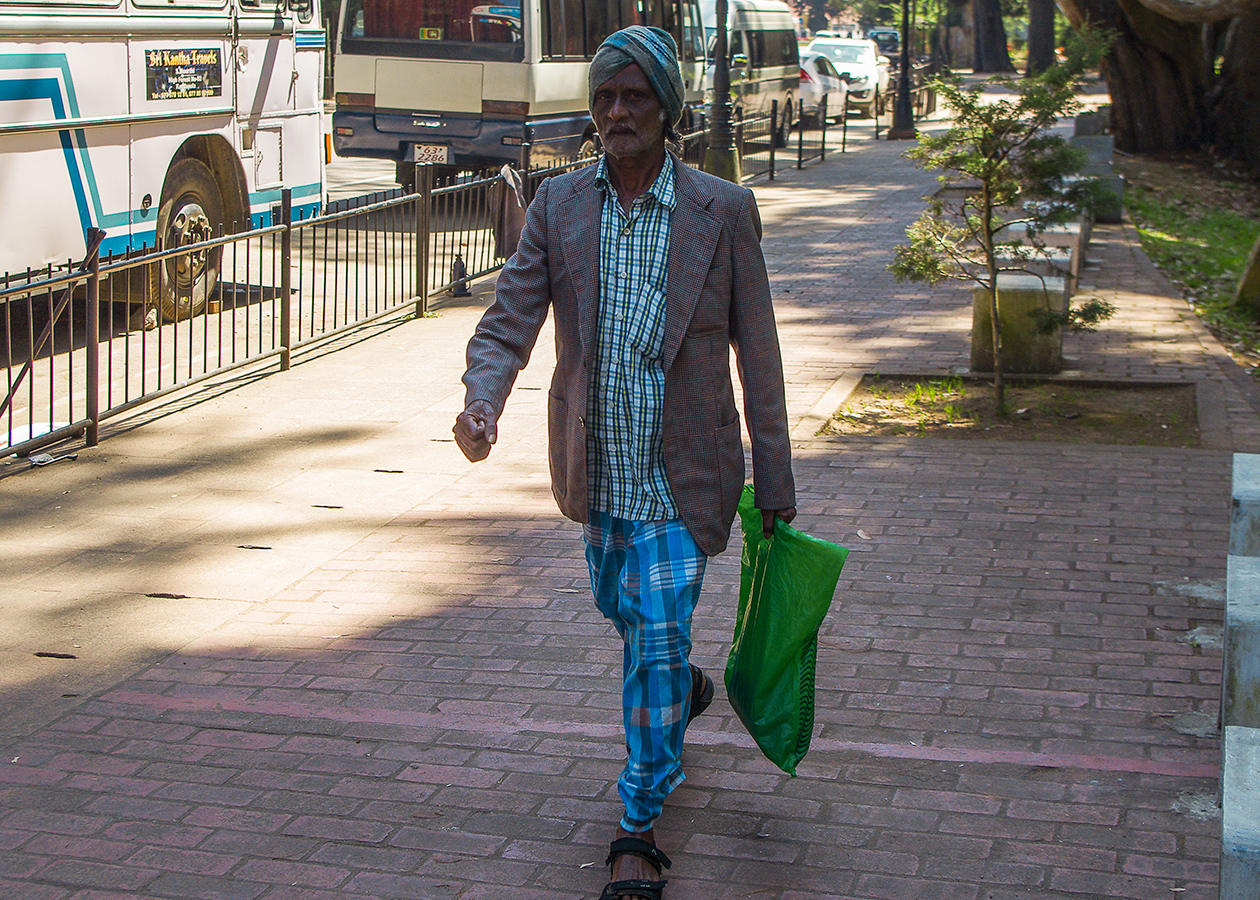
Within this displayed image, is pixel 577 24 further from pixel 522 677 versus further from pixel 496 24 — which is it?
pixel 522 677

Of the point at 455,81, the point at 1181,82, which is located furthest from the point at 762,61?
the point at 455,81

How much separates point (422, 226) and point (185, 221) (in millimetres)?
1879

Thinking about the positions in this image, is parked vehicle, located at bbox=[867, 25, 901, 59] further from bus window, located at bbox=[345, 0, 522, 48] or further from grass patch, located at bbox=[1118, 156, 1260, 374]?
bus window, located at bbox=[345, 0, 522, 48]

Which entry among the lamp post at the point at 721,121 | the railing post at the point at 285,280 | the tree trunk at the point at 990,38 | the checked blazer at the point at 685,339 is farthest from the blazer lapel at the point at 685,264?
the tree trunk at the point at 990,38

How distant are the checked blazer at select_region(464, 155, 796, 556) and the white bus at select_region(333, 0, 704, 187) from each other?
45.2 ft

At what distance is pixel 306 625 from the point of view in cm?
507

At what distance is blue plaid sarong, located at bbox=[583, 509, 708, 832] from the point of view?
3.33m

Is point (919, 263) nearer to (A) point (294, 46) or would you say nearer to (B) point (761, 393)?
(B) point (761, 393)

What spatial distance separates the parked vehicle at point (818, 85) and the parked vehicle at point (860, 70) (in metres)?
2.66

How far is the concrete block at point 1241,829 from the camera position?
2.27m

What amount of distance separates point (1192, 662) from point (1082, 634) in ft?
1.27

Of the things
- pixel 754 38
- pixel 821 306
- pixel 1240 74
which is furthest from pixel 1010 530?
pixel 754 38

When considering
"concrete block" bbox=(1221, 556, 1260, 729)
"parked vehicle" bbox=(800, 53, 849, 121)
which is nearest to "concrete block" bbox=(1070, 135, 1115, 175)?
"parked vehicle" bbox=(800, 53, 849, 121)

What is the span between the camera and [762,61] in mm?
27844
